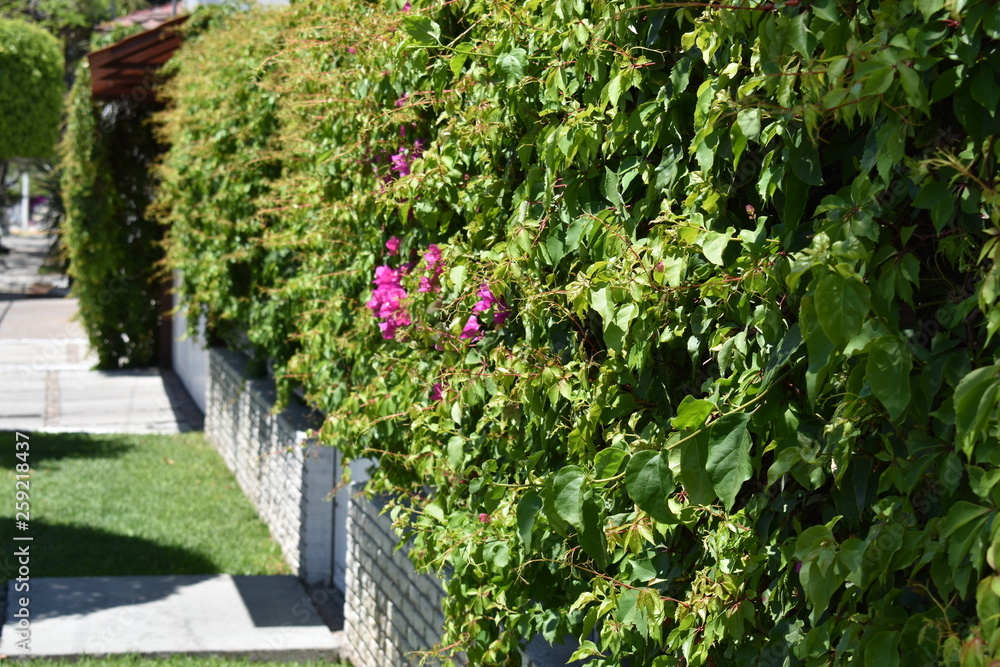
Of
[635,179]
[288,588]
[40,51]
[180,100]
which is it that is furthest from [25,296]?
[635,179]

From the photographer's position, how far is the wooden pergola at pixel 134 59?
10352 mm

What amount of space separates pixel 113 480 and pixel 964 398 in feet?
27.9

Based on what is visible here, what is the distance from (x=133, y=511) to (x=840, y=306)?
738 cm

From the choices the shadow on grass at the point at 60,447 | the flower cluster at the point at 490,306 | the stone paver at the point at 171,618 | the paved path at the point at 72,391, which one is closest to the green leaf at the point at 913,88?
the flower cluster at the point at 490,306

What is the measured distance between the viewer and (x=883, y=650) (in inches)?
55.9

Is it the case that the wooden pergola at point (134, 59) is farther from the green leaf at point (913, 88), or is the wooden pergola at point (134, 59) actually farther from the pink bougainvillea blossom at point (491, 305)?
the green leaf at point (913, 88)

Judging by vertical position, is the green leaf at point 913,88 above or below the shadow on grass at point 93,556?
above

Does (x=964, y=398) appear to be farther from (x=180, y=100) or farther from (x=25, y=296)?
(x=25, y=296)

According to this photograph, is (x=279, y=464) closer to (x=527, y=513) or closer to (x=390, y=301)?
(x=390, y=301)

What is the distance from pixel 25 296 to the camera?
25.0 meters

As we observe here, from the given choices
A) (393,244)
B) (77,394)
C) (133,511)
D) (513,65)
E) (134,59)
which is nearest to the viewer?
(513,65)

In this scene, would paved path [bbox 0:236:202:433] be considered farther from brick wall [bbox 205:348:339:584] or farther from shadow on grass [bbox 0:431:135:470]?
brick wall [bbox 205:348:339:584]

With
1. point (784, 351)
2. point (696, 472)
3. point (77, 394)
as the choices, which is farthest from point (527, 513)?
point (77, 394)

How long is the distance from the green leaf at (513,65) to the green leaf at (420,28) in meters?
0.42
